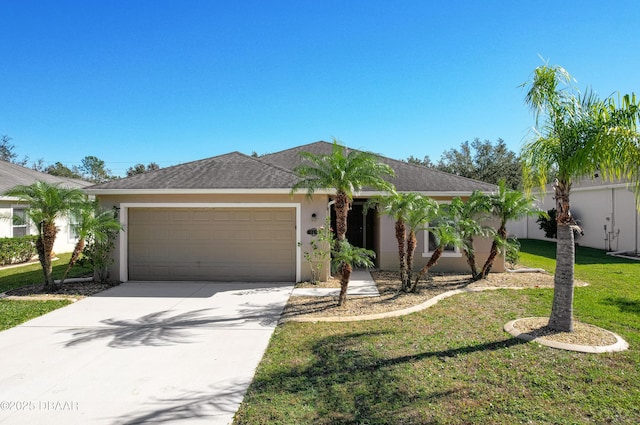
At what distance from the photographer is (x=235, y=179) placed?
36.0 ft

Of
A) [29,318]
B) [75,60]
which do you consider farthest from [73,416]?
[75,60]

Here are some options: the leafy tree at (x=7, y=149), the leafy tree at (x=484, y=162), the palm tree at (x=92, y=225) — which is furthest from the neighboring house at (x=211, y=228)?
the leafy tree at (x=7, y=149)

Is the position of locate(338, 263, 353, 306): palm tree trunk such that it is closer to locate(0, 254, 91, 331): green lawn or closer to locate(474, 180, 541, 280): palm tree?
locate(474, 180, 541, 280): palm tree

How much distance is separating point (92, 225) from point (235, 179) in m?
4.01

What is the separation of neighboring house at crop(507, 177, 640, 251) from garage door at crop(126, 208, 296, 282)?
40.1 ft

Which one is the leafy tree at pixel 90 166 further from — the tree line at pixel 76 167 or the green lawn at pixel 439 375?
the green lawn at pixel 439 375

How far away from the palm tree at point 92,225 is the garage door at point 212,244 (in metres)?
0.85

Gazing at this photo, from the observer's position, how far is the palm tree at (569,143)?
5.34 meters

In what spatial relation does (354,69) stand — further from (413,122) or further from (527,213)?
(527,213)

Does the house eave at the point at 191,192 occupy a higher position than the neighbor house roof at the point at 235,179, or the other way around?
the neighbor house roof at the point at 235,179

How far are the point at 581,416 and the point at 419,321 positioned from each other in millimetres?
3317

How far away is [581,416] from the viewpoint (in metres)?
3.58

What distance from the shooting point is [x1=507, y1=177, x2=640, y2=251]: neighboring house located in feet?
55.5

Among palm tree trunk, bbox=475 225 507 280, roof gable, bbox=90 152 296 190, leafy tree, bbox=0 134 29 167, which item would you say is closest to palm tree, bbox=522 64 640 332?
palm tree trunk, bbox=475 225 507 280
